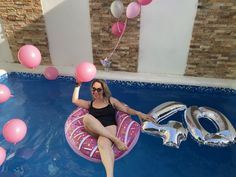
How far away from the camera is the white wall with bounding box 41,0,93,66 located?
5.34 metres

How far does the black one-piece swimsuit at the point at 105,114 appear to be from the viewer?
12.8 feet

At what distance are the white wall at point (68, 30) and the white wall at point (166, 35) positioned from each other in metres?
1.11

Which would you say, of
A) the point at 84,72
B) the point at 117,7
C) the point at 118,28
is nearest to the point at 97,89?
the point at 84,72

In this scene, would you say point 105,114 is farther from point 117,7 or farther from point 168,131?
point 117,7

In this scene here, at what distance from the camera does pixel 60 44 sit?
19.0ft

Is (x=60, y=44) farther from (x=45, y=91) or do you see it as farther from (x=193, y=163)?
(x=193, y=163)

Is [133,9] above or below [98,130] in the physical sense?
above

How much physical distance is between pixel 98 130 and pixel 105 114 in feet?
1.18

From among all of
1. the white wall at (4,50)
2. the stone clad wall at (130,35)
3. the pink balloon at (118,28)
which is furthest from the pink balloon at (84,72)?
the white wall at (4,50)

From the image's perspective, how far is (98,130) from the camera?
3623 mm

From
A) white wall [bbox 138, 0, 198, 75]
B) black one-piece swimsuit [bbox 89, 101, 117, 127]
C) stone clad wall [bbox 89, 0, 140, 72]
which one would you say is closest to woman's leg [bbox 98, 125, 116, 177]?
black one-piece swimsuit [bbox 89, 101, 117, 127]

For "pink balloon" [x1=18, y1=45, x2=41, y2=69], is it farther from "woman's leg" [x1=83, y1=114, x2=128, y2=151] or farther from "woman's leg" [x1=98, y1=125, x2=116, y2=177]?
"woman's leg" [x1=98, y1=125, x2=116, y2=177]

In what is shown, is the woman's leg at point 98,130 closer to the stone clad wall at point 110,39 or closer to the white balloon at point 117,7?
the white balloon at point 117,7

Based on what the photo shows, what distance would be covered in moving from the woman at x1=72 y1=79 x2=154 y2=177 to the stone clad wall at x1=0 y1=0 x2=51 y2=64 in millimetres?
2209
